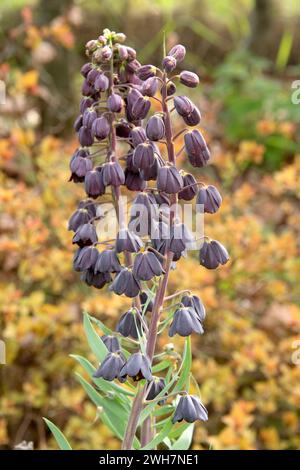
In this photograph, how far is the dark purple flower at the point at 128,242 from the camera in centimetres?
176

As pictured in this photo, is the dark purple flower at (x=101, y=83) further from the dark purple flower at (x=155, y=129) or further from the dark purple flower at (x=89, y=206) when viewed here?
the dark purple flower at (x=89, y=206)

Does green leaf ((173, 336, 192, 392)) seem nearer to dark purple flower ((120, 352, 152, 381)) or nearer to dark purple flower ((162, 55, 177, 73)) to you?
dark purple flower ((120, 352, 152, 381))

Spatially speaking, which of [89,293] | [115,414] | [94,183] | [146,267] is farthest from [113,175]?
[89,293]

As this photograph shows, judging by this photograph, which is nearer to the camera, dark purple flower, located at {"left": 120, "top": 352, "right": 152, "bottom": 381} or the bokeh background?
dark purple flower, located at {"left": 120, "top": 352, "right": 152, "bottom": 381}

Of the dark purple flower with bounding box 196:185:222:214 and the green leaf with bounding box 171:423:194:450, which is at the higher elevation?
the dark purple flower with bounding box 196:185:222:214

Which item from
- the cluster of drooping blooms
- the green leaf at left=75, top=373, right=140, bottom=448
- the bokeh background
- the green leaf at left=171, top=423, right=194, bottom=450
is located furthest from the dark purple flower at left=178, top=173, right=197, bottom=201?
the bokeh background

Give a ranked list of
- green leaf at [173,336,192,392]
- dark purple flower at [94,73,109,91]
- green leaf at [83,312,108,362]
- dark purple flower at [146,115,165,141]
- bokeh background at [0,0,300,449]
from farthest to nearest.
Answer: bokeh background at [0,0,300,449], green leaf at [83,312,108,362], green leaf at [173,336,192,392], dark purple flower at [94,73,109,91], dark purple flower at [146,115,165,141]

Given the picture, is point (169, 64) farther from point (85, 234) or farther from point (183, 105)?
point (85, 234)

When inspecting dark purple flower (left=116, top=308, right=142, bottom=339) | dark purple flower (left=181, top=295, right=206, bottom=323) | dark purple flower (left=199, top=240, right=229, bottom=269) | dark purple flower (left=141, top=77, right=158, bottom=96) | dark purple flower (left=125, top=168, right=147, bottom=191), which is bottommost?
dark purple flower (left=116, top=308, right=142, bottom=339)

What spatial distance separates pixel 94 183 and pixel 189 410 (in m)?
0.64

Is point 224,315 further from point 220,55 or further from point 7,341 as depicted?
point 220,55

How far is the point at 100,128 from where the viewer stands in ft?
5.96

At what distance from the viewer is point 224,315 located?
3.68 metres

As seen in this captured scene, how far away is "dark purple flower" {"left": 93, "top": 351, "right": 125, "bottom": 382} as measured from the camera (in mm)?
1782
